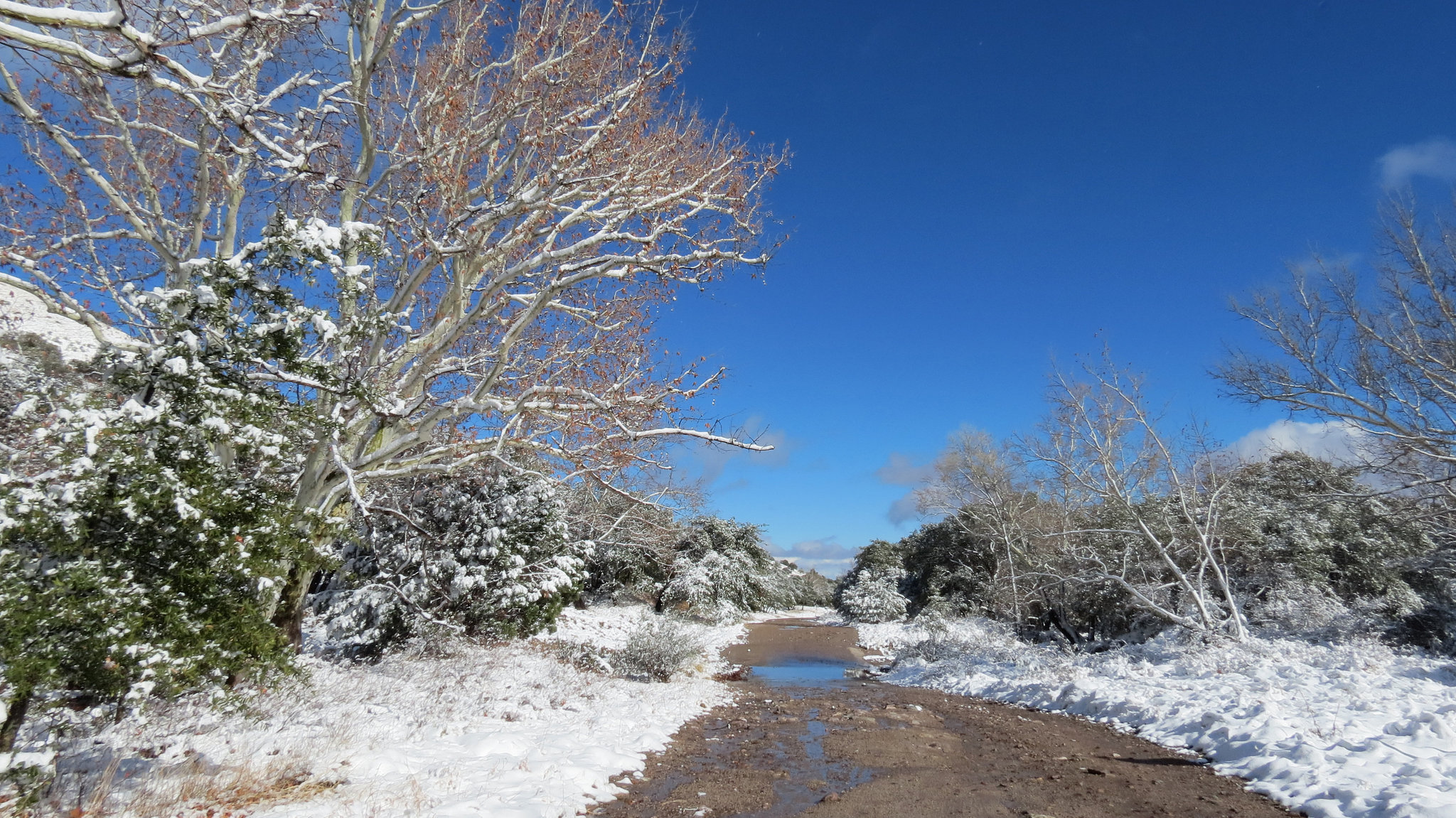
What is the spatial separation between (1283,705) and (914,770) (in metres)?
5.20

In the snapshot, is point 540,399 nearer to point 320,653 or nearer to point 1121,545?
point 320,653

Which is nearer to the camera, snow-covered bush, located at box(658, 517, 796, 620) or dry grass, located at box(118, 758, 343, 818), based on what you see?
dry grass, located at box(118, 758, 343, 818)

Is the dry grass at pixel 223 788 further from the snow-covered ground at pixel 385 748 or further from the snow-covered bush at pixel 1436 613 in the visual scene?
the snow-covered bush at pixel 1436 613

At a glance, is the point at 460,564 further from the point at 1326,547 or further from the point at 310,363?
the point at 1326,547

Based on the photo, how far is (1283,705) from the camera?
8812 millimetres

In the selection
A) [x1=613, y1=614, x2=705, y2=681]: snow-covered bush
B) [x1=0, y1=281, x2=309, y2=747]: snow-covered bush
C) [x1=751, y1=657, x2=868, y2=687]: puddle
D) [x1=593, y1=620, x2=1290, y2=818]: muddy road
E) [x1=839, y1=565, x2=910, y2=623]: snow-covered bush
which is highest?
[x1=839, y1=565, x2=910, y2=623]: snow-covered bush

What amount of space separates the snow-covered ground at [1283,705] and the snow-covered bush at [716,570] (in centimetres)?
1511

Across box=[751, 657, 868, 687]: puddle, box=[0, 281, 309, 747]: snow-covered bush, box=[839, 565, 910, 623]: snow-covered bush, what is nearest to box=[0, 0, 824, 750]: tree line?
box=[0, 281, 309, 747]: snow-covered bush

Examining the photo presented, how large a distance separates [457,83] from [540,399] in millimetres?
4340

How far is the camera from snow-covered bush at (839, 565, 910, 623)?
40.6 meters

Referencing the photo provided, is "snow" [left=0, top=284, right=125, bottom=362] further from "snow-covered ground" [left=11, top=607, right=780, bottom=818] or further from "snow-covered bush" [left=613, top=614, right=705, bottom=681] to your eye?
"snow-covered bush" [left=613, top=614, right=705, bottom=681]

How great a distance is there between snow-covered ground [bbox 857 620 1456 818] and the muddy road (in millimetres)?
468

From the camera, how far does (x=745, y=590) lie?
36.6 m

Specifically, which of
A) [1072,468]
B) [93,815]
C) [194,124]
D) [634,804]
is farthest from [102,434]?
[1072,468]
